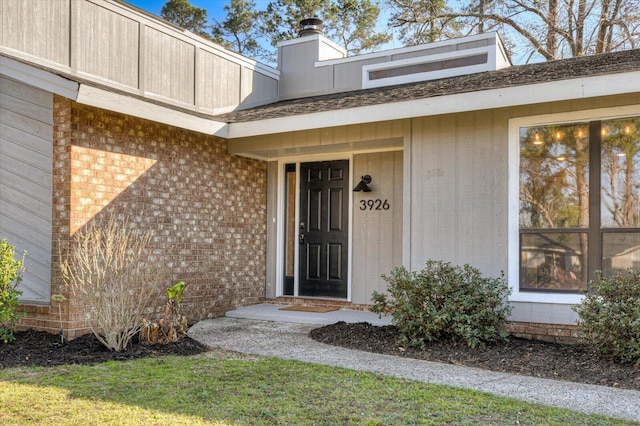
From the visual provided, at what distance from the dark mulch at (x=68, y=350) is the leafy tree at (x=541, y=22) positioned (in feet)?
45.6

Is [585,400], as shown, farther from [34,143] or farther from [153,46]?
[153,46]

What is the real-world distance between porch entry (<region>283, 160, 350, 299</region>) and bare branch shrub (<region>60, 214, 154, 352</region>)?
10.0ft

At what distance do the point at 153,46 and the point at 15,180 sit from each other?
8.83 feet

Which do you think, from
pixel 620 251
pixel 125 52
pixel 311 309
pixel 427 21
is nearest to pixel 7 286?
pixel 125 52

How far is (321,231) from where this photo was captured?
28.5 ft

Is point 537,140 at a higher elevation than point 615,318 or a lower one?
higher

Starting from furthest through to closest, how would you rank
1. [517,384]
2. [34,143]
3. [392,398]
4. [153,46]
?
[153,46], [34,143], [517,384], [392,398]

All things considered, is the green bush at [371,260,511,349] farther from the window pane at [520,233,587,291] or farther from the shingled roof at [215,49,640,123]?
the shingled roof at [215,49,640,123]

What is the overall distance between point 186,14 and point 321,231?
46.8 ft

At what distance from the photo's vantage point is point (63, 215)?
6.07 metres

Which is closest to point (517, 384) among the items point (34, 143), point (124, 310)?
point (124, 310)

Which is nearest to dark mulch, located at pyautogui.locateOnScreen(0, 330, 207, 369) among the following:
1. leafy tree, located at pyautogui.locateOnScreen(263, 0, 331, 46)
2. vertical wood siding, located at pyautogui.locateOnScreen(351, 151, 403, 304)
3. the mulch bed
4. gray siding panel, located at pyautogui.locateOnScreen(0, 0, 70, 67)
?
the mulch bed

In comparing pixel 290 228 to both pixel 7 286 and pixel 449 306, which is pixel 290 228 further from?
pixel 7 286

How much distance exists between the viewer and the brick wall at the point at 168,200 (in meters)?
6.12
